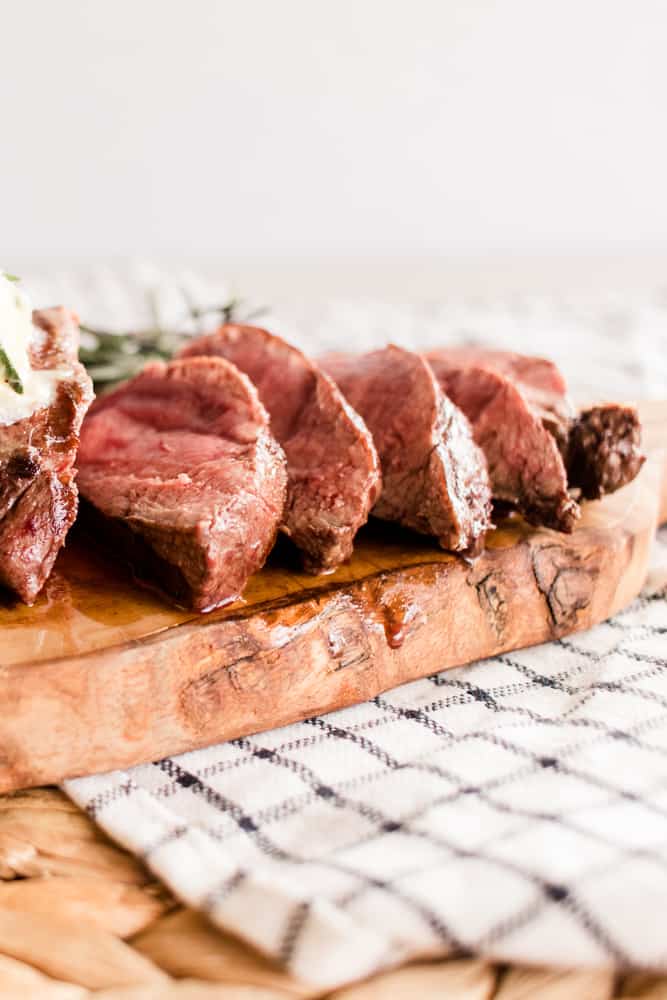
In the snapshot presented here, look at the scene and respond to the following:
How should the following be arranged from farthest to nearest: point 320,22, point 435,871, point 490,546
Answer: point 320,22, point 490,546, point 435,871

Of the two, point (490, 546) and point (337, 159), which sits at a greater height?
point (337, 159)

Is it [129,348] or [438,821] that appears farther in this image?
[129,348]

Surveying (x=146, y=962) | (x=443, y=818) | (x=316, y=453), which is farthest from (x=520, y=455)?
(x=146, y=962)

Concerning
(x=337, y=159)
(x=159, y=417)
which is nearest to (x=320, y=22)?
(x=337, y=159)

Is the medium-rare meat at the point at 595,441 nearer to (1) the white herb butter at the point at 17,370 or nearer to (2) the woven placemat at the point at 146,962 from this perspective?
(1) the white herb butter at the point at 17,370

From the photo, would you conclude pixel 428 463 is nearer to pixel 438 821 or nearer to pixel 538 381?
pixel 538 381

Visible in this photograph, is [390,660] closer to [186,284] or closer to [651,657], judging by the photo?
[651,657]
